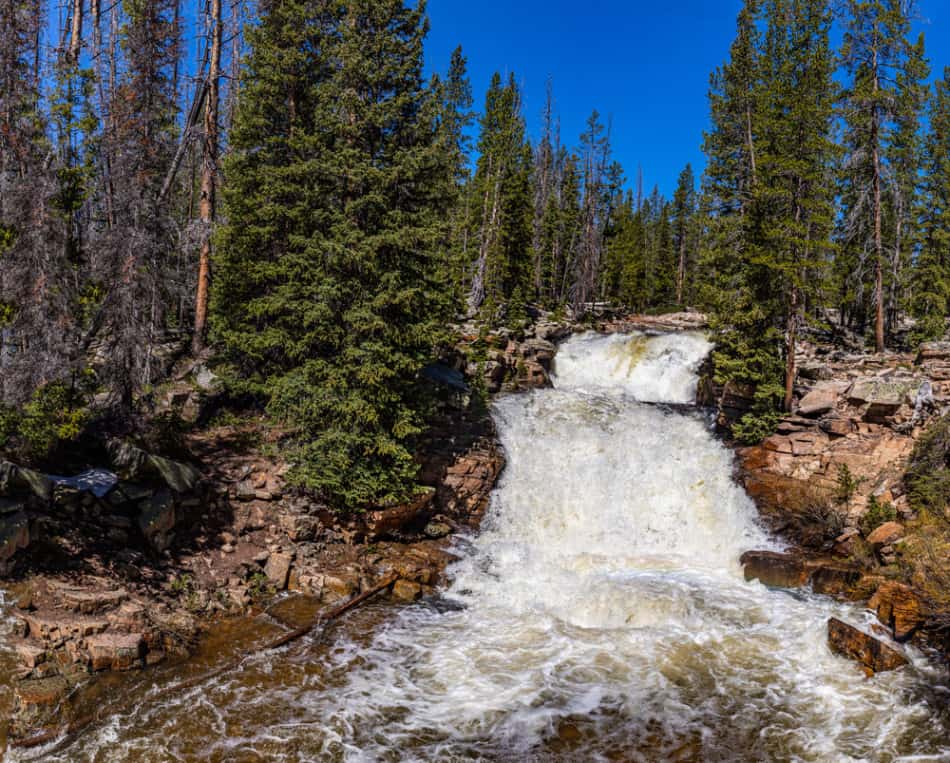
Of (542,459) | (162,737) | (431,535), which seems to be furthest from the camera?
(542,459)

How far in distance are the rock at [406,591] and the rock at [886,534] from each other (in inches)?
420

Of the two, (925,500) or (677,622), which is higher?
(925,500)

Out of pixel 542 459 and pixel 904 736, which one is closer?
pixel 904 736

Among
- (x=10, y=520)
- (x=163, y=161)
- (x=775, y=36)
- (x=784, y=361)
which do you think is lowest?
(x=10, y=520)

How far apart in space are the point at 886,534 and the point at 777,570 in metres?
2.61

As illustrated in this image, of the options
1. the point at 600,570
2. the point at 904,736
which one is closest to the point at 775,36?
the point at 600,570

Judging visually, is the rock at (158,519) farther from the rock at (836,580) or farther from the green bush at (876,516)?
the green bush at (876,516)

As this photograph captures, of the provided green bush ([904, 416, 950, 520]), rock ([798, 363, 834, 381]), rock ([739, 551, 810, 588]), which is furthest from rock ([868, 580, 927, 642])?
rock ([798, 363, 834, 381])

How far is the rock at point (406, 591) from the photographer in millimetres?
12969

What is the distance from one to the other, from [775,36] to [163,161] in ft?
82.8

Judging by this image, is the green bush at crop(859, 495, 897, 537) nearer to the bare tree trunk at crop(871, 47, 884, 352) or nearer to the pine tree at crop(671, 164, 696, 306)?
the bare tree trunk at crop(871, 47, 884, 352)

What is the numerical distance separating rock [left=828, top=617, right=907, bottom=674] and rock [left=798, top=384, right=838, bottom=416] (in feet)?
29.0

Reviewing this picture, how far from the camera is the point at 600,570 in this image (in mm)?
14195

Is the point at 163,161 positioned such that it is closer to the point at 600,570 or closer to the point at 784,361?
the point at 600,570
